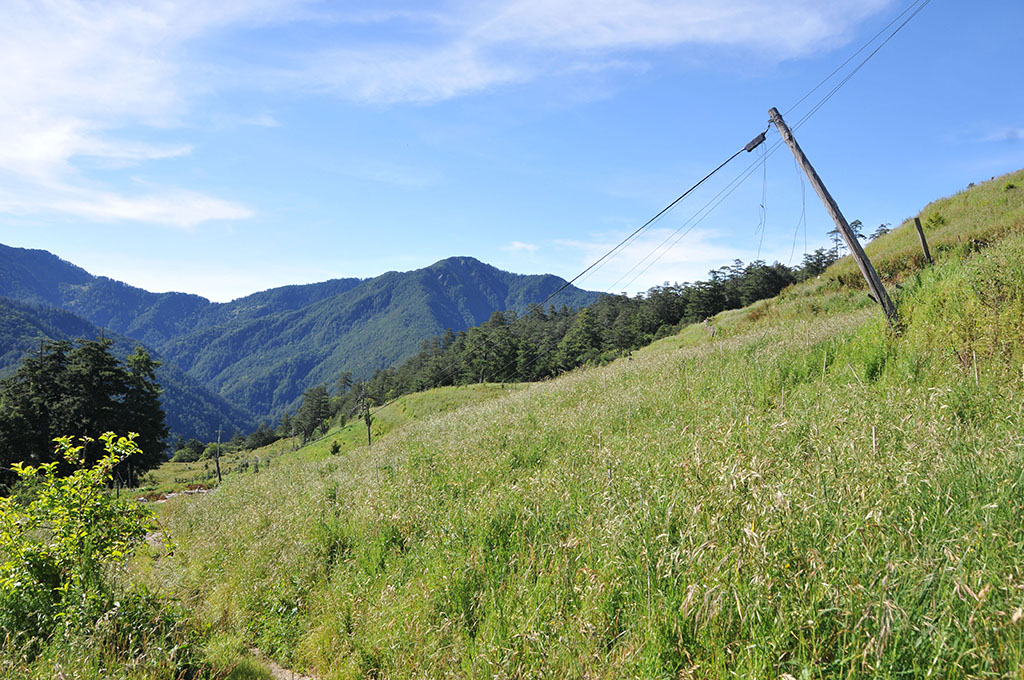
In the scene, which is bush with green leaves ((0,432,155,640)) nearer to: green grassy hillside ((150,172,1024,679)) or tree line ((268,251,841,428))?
green grassy hillside ((150,172,1024,679))

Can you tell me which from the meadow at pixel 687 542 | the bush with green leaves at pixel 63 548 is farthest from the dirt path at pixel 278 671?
the bush with green leaves at pixel 63 548

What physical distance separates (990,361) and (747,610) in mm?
5594

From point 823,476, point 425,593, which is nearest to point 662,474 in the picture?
point 823,476

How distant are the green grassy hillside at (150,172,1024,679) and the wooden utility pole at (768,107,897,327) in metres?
0.50

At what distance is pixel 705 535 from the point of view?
360 centimetres

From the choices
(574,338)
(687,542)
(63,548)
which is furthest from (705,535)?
(574,338)

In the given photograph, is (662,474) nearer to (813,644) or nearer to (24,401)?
(813,644)

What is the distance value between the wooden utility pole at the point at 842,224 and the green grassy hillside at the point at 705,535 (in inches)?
19.6

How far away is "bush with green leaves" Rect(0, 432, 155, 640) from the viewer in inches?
182

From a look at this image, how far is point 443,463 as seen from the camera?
824 cm

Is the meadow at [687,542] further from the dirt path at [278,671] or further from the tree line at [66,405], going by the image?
the tree line at [66,405]

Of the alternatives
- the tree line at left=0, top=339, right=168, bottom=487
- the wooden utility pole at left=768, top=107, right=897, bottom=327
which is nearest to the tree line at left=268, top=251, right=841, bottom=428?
the tree line at left=0, top=339, right=168, bottom=487

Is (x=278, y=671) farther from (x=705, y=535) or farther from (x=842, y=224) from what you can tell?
(x=842, y=224)

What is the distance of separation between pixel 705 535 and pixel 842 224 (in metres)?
7.77
